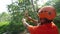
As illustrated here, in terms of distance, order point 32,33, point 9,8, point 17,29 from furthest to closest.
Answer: point 17,29 → point 9,8 → point 32,33

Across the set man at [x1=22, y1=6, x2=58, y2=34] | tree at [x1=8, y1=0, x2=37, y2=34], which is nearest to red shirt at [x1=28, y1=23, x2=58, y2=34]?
man at [x1=22, y1=6, x2=58, y2=34]

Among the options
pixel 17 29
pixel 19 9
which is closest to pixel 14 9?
pixel 19 9

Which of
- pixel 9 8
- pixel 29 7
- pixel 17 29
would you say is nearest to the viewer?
pixel 29 7

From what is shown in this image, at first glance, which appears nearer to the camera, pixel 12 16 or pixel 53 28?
pixel 53 28

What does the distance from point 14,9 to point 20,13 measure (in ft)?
0.91

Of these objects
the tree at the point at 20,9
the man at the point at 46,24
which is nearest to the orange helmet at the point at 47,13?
the man at the point at 46,24

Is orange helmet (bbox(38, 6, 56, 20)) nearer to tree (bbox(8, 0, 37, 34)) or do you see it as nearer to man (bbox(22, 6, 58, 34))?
man (bbox(22, 6, 58, 34))

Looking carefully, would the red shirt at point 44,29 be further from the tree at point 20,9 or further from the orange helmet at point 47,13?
the tree at point 20,9

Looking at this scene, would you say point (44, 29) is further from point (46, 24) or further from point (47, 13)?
point (47, 13)

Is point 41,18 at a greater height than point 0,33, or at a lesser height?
Answer: greater

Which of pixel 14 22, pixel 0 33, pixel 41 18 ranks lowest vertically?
pixel 0 33

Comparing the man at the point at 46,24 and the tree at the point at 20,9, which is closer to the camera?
the man at the point at 46,24

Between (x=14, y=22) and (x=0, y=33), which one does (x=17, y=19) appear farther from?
(x=0, y=33)

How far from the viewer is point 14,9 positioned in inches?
324
